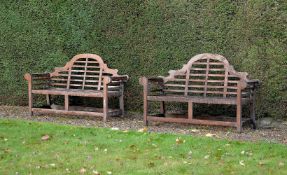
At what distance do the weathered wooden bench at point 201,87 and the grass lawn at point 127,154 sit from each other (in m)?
1.02

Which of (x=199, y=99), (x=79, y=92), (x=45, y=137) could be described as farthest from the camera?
(x=79, y=92)

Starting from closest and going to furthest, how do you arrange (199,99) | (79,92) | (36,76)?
1. (199,99)
2. (79,92)
3. (36,76)

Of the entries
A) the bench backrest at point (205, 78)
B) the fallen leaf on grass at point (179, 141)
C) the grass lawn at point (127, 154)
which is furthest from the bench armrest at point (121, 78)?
the fallen leaf on grass at point (179, 141)

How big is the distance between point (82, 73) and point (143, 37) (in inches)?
58.0

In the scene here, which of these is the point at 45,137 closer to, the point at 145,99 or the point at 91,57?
the point at 145,99

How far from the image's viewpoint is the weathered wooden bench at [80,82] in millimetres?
9805

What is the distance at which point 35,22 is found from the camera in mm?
11078

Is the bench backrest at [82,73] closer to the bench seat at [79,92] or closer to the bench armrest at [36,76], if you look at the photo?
the bench armrest at [36,76]

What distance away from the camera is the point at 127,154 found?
6.79 m

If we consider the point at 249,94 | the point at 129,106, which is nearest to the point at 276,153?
the point at 249,94

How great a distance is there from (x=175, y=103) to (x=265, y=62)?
179cm

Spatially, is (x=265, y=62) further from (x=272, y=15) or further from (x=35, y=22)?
(x=35, y=22)

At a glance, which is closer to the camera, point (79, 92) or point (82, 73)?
point (79, 92)

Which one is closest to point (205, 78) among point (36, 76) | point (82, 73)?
point (82, 73)
